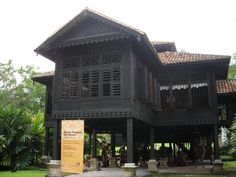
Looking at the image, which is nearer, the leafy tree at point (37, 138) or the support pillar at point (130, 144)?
the support pillar at point (130, 144)

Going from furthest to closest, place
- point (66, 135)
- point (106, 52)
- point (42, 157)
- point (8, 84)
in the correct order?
point (8, 84), point (42, 157), point (106, 52), point (66, 135)

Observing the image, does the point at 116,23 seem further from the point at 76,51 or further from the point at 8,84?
the point at 8,84

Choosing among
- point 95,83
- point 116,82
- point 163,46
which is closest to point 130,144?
point 116,82

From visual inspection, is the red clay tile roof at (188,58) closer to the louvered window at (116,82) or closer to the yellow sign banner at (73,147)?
the louvered window at (116,82)

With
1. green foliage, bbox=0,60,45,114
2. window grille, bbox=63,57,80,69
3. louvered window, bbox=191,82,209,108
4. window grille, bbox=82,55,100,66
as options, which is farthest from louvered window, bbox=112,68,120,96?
green foliage, bbox=0,60,45,114

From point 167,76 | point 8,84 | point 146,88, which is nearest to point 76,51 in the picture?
point 146,88

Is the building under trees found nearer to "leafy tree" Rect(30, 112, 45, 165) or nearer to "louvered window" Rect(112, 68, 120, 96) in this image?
"louvered window" Rect(112, 68, 120, 96)

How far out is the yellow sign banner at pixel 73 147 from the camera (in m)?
11.4

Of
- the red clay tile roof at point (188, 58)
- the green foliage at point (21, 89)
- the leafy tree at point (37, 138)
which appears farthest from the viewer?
the green foliage at point (21, 89)

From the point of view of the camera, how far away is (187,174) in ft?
48.1

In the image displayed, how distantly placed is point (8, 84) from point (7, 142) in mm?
20655

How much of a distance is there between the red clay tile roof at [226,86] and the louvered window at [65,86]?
32.4ft

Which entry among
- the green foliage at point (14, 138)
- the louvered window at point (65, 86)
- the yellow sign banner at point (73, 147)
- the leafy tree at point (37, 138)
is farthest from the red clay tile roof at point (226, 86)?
the green foliage at point (14, 138)

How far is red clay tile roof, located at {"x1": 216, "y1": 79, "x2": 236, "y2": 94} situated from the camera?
61.7 ft
